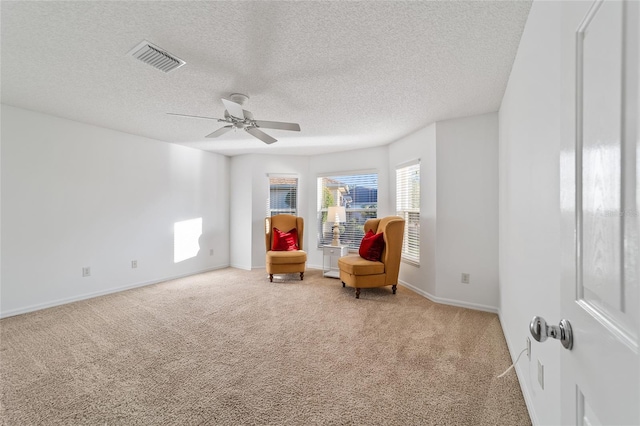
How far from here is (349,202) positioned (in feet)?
18.2

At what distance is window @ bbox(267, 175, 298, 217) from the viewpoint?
6012 millimetres

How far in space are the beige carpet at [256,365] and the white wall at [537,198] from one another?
395mm

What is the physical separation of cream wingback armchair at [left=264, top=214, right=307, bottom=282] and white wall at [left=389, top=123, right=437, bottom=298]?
186 centimetres

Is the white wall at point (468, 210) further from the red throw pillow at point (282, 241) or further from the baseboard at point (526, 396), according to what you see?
the red throw pillow at point (282, 241)

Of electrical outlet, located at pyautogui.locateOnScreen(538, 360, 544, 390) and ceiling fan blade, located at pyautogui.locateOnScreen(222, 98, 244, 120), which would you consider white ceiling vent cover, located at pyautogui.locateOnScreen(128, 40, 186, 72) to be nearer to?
ceiling fan blade, located at pyautogui.locateOnScreen(222, 98, 244, 120)

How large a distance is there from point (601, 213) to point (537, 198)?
1276 millimetres

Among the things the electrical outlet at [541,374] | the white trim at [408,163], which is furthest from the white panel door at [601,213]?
the white trim at [408,163]

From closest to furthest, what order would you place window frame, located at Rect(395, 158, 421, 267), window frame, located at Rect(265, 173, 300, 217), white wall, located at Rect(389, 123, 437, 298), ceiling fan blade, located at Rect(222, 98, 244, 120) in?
ceiling fan blade, located at Rect(222, 98, 244, 120), white wall, located at Rect(389, 123, 437, 298), window frame, located at Rect(395, 158, 421, 267), window frame, located at Rect(265, 173, 300, 217)

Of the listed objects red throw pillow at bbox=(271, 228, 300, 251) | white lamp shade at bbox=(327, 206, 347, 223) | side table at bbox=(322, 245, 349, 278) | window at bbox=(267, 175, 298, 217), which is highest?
window at bbox=(267, 175, 298, 217)

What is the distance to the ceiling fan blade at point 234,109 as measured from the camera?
251 centimetres

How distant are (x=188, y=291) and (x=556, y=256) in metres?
4.37

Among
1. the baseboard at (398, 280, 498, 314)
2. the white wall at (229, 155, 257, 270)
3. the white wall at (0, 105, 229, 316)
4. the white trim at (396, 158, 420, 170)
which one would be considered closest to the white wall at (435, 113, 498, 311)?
the baseboard at (398, 280, 498, 314)

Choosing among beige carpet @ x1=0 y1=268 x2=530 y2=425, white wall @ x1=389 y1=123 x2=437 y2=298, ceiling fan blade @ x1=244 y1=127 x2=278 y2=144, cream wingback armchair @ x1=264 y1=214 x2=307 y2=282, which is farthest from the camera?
cream wingback armchair @ x1=264 y1=214 x2=307 y2=282

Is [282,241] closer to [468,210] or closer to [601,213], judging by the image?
[468,210]
